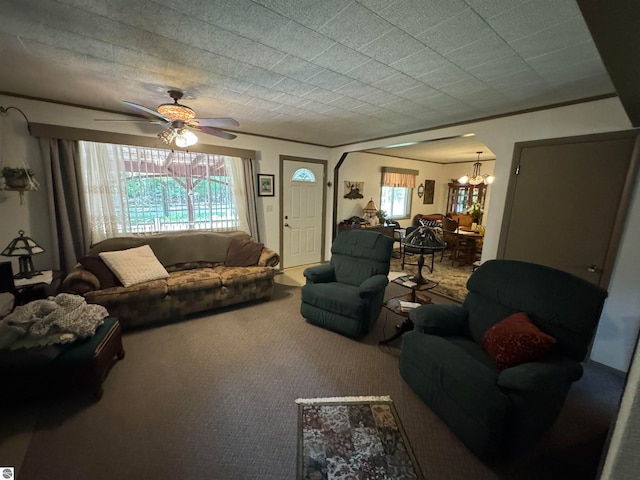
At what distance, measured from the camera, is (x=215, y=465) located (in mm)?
1434

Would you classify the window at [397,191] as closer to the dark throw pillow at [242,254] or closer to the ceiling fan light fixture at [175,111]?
the dark throw pillow at [242,254]

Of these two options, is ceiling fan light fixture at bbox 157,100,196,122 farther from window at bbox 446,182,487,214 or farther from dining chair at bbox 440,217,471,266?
window at bbox 446,182,487,214

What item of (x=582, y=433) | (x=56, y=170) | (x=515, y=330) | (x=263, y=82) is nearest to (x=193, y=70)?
(x=263, y=82)

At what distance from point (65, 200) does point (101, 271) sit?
1.01 metres

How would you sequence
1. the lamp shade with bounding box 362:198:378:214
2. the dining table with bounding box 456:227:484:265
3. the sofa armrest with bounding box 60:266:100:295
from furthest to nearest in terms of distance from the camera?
1. the lamp shade with bounding box 362:198:378:214
2. the dining table with bounding box 456:227:484:265
3. the sofa armrest with bounding box 60:266:100:295

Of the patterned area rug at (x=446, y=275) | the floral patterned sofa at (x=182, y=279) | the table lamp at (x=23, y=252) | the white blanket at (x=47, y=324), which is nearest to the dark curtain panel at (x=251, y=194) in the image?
the floral patterned sofa at (x=182, y=279)

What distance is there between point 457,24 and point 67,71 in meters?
2.91

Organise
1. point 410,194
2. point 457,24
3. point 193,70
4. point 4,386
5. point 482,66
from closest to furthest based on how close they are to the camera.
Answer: point 457,24 → point 4,386 → point 482,66 → point 193,70 → point 410,194

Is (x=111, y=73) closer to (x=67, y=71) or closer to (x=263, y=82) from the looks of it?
(x=67, y=71)

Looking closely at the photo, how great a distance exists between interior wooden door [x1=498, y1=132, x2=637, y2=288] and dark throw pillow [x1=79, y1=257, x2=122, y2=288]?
431 centimetres

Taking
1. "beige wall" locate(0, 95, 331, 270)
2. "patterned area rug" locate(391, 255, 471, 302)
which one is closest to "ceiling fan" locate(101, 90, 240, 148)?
"beige wall" locate(0, 95, 331, 270)

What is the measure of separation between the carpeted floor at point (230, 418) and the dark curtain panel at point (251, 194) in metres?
2.13

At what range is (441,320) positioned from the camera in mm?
2018

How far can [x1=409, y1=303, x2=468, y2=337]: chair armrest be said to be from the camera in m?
2.01
